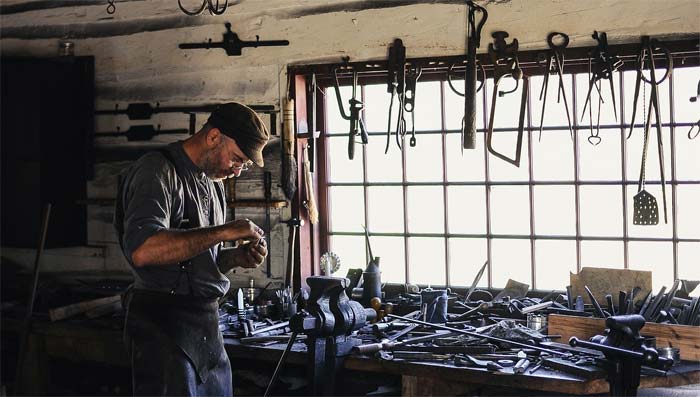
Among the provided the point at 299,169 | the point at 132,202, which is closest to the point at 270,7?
the point at 299,169

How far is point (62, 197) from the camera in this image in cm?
525

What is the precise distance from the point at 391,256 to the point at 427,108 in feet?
2.72

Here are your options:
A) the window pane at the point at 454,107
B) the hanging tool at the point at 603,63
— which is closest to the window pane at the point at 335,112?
the window pane at the point at 454,107

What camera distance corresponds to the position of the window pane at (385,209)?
468 cm

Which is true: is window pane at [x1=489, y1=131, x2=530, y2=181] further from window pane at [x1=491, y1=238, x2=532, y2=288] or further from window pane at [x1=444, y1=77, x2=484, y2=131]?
window pane at [x1=491, y1=238, x2=532, y2=288]

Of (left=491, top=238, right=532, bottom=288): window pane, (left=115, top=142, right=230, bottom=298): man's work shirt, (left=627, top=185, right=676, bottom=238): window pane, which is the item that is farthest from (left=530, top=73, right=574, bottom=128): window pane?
(left=115, top=142, right=230, bottom=298): man's work shirt

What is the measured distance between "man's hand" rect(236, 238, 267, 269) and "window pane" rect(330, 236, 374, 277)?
141 centimetres

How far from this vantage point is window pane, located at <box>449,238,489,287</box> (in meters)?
4.52

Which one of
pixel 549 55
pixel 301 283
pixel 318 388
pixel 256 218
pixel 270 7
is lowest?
pixel 318 388

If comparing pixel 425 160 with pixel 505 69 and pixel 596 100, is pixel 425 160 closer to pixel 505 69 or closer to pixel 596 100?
pixel 505 69

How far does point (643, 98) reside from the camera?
13.2ft

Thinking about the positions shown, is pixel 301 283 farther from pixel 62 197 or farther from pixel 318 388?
pixel 62 197

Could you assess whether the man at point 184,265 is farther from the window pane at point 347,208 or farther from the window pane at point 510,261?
the window pane at point 510,261

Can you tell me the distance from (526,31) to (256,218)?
70.0 inches
